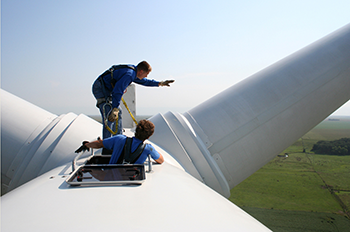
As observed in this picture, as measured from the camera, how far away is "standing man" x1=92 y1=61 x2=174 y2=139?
11.8 ft

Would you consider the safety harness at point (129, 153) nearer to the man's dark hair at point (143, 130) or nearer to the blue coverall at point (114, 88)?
the man's dark hair at point (143, 130)

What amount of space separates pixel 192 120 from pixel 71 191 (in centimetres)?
323

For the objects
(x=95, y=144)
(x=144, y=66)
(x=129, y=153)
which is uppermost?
(x=144, y=66)

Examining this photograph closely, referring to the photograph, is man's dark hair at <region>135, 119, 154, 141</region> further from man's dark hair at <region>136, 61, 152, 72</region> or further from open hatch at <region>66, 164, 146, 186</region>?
man's dark hair at <region>136, 61, 152, 72</region>

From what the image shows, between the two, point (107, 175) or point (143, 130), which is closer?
point (107, 175)

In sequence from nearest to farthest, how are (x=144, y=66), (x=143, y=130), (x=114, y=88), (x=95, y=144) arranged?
(x=143, y=130) < (x=95, y=144) < (x=114, y=88) < (x=144, y=66)

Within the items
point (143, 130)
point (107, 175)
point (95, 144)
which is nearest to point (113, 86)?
point (95, 144)

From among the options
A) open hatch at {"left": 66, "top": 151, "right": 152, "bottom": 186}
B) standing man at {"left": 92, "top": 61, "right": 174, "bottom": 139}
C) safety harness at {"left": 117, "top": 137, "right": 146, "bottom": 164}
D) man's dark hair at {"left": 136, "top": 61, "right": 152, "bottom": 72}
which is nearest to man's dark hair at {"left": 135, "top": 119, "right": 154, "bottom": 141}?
safety harness at {"left": 117, "top": 137, "right": 146, "bottom": 164}

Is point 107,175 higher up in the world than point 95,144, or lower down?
lower down

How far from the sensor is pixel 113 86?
3926 mm

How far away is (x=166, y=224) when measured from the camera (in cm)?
143

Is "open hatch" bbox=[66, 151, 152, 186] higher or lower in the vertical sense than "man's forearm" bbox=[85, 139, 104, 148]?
lower

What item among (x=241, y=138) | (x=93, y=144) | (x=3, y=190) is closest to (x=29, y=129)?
(x=3, y=190)

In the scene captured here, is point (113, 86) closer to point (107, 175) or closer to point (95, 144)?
point (95, 144)
